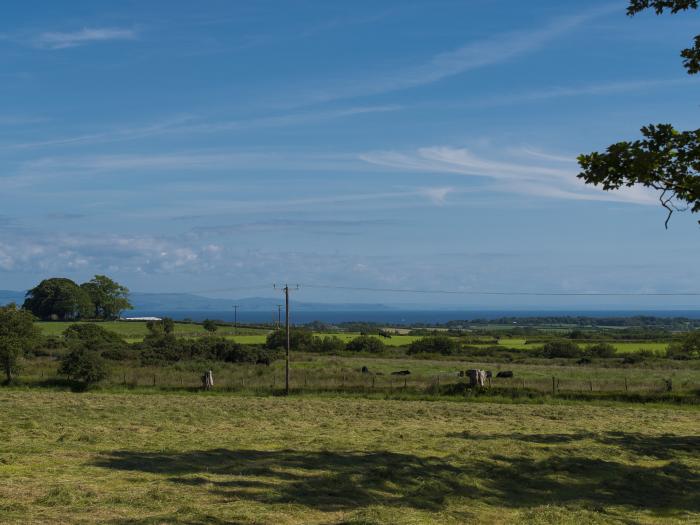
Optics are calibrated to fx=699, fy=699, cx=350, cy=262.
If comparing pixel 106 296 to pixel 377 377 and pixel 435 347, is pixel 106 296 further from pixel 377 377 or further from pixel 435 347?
pixel 377 377

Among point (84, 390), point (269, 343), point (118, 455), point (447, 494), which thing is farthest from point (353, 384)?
point (269, 343)

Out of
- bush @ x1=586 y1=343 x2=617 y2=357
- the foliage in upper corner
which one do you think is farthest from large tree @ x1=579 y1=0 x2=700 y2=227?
bush @ x1=586 y1=343 x2=617 y2=357

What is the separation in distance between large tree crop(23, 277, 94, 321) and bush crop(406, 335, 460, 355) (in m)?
74.2

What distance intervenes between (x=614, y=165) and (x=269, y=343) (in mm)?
74318

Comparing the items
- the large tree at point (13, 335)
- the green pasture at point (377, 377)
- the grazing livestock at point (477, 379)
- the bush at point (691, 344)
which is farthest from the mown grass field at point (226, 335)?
the bush at point (691, 344)

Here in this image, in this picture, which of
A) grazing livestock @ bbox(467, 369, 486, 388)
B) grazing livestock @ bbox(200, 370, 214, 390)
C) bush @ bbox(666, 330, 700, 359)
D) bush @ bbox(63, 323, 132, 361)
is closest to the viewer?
bush @ bbox(666, 330, 700, 359)

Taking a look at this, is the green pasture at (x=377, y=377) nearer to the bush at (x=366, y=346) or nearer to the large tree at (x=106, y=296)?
the bush at (x=366, y=346)

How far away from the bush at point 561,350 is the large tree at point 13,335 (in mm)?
57152

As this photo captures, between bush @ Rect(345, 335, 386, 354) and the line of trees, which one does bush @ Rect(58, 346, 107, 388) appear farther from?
the line of trees

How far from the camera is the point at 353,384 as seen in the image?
43.4m

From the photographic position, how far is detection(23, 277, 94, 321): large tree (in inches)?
5300

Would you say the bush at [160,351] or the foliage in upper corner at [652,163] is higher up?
the foliage in upper corner at [652,163]

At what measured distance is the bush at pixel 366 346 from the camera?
8994 cm

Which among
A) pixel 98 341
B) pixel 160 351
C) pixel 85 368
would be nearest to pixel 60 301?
pixel 98 341
